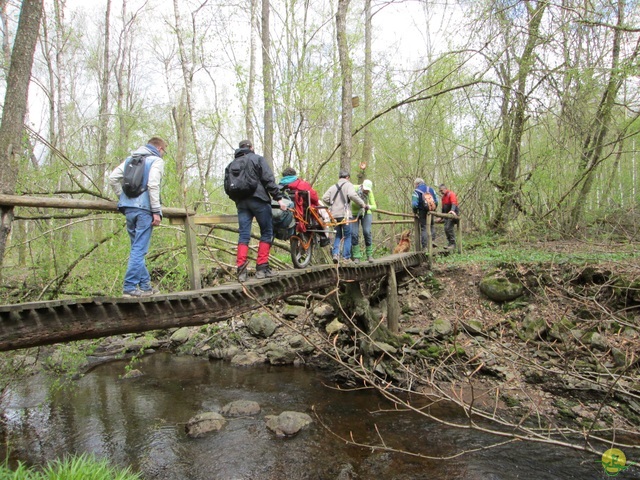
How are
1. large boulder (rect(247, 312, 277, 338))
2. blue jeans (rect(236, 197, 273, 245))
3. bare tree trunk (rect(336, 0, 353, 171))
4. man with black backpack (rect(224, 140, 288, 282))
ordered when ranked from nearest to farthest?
man with black backpack (rect(224, 140, 288, 282)) < blue jeans (rect(236, 197, 273, 245)) < bare tree trunk (rect(336, 0, 353, 171)) < large boulder (rect(247, 312, 277, 338))

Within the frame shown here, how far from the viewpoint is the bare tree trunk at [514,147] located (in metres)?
10.5

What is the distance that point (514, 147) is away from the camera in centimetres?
1274

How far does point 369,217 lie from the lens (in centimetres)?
838

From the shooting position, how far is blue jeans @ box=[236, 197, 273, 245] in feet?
17.3

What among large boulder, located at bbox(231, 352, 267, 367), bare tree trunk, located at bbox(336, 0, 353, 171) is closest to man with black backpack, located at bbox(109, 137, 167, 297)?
bare tree trunk, located at bbox(336, 0, 353, 171)

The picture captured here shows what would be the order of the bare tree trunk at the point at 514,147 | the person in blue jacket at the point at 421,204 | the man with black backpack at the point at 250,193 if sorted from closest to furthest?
the man with black backpack at the point at 250,193 → the bare tree trunk at the point at 514,147 → the person in blue jacket at the point at 421,204

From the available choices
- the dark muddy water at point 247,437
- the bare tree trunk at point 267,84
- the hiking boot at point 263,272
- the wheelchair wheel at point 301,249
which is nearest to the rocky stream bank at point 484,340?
the dark muddy water at point 247,437

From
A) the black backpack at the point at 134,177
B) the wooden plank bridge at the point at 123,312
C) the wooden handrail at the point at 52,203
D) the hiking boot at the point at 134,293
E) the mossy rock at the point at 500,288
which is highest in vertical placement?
the black backpack at the point at 134,177

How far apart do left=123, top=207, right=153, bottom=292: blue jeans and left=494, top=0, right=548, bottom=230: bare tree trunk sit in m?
8.96

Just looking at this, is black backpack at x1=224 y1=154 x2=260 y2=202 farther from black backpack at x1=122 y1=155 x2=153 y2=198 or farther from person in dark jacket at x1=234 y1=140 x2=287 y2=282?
black backpack at x1=122 y1=155 x2=153 y2=198

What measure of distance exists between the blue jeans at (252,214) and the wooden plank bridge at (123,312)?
64 cm

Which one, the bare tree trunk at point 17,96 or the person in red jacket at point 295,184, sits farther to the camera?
the person in red jacket at point 295,184

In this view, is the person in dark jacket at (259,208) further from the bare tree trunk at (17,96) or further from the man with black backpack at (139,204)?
the bare tree trunk at (17,96)

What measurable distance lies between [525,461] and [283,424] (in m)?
3.60
